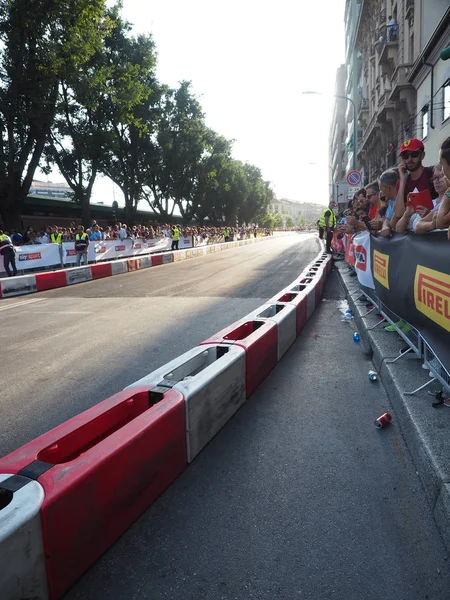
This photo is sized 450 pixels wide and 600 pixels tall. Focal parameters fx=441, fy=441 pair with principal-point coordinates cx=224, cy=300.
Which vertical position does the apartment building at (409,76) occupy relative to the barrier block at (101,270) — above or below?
above

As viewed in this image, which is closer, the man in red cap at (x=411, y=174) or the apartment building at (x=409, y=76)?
the man in red cap at (x=411, y=174)

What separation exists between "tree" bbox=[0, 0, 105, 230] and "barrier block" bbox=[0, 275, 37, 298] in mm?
10603

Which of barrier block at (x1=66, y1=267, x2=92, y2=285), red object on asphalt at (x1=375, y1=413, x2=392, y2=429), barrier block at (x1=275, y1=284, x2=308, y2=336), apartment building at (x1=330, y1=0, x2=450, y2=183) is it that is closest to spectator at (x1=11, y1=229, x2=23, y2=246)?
barrier block at (x1=66, y1=267, x2=92, y2=285)

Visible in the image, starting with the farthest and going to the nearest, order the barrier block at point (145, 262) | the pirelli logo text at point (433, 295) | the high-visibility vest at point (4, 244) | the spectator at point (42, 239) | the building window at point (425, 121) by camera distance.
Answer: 1. the building window at point (425, 121)
2. the spectator at point (42, 239)
3. the barrier block at point (145, 262)
4. the high-visibility vest at point (4, 244)
5. the pirelli logo text at point (433, 295)

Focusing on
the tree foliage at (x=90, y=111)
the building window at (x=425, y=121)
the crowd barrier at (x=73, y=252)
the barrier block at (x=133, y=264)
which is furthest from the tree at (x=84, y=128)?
the building window at (x=425, y=121)

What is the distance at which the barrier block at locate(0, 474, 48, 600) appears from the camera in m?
1.56

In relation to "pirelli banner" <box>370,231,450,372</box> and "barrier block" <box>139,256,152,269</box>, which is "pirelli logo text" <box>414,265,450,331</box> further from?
"barrier block" <box>139,256,152,269</box>

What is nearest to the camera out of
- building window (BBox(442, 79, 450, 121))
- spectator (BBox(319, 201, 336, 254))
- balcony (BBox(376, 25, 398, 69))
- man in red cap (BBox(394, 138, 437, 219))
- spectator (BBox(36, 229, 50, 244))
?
man in red cap (BBox(394, 138, 437, 219))

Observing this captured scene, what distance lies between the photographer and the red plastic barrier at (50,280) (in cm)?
1198

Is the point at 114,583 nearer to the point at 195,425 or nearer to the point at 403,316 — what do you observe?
the point at 195,425

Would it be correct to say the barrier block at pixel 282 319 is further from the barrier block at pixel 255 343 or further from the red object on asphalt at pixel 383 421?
the red object on asphalt at pixel 383 421

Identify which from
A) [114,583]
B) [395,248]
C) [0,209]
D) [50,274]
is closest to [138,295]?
[50,274]

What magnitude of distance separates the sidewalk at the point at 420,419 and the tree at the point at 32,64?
Result: 20.0m

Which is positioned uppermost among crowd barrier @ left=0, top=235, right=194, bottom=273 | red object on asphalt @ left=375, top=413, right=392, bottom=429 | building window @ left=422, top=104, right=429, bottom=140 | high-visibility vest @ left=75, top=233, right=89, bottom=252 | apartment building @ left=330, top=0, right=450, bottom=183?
apartment building @ left=330, top=0, right=450, bottom=183
